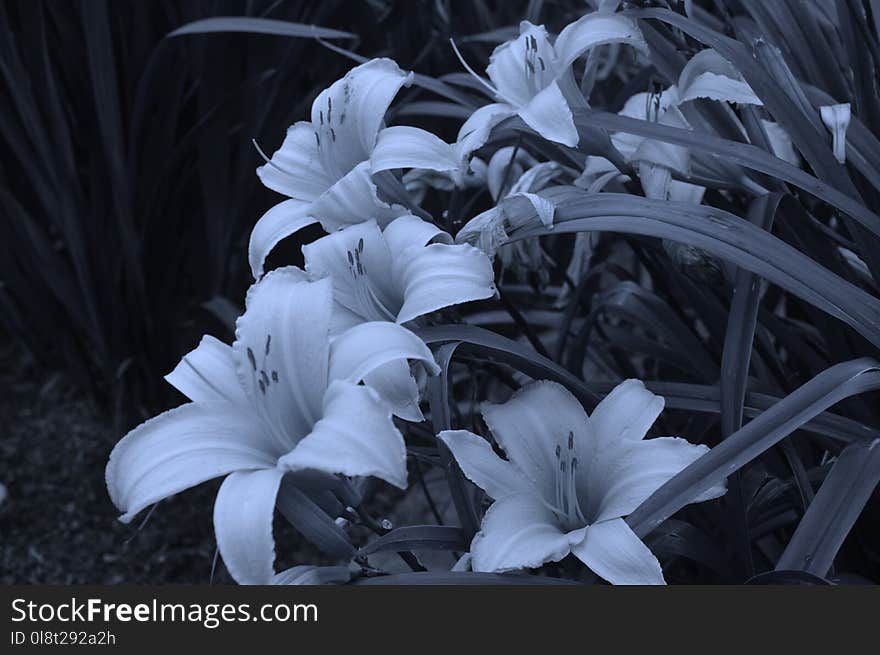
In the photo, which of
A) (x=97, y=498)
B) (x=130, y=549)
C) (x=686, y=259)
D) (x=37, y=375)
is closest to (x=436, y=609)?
(x=686, y=259)

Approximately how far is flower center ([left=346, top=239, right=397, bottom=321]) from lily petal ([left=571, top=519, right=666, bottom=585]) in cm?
32

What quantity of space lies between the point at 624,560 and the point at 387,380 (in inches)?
10.4

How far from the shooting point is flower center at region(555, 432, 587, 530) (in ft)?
3.24

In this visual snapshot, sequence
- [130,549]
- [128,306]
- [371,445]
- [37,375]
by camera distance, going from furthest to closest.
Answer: [37,375] < [128,306] < [130,549] < [371,445]

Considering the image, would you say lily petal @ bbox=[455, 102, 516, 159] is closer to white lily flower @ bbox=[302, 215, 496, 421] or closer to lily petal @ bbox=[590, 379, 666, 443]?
white lily flower @ bbox=[302, 215, 496, 421]

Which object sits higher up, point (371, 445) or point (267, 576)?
point (371, 445)

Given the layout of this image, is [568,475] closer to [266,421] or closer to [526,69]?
[266,421]

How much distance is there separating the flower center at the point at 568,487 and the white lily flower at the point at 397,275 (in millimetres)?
156

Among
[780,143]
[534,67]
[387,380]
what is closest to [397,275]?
[387,380]

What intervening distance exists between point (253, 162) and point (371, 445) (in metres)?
1.16

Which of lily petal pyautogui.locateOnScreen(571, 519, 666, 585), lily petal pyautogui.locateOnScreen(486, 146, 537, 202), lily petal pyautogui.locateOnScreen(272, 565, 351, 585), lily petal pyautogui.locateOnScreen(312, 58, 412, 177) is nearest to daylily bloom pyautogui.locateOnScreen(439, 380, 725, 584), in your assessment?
lily petal pyautogui.locateOnScreen(571, 519, 666, 585)

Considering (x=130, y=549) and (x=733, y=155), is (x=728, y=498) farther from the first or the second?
(x=130, y=549)

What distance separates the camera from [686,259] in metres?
1.10

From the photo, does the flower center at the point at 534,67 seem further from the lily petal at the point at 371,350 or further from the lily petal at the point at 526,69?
the lily petal at the point at 371,350
